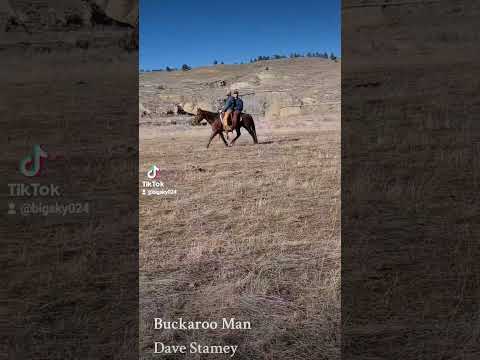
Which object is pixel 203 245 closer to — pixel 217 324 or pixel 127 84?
pixel 217 324

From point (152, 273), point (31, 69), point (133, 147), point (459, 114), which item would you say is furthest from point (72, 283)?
point (31, 69)

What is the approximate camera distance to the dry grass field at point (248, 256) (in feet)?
15.3

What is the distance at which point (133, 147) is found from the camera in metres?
10.1

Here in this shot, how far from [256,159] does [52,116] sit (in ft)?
20.6

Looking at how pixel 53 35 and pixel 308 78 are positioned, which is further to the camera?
pixel 53 35

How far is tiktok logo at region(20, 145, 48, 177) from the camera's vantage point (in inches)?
362

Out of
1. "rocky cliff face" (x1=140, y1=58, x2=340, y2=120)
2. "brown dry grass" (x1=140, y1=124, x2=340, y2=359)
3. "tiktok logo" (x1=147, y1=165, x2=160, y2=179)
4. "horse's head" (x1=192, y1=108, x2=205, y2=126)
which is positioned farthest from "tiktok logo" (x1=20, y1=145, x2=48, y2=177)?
"tiktok logo" (x1=147, y1=165, x2=160, y2=179)

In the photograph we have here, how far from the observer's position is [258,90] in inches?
492

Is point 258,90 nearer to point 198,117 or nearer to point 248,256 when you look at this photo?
point 198,117

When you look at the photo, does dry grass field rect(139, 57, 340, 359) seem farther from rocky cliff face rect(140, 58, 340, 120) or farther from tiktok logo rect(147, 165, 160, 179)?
rocky cliff face rect(140, 58, 340, 120)

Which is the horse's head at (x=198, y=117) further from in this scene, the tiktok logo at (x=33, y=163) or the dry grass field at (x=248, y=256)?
the tiktok logo at (x=33, y=163)

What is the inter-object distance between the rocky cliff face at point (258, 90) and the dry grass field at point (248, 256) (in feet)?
9.63

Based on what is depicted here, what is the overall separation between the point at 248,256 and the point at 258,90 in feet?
24.2

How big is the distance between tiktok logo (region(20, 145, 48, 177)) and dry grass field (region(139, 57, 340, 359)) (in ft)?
6.60
